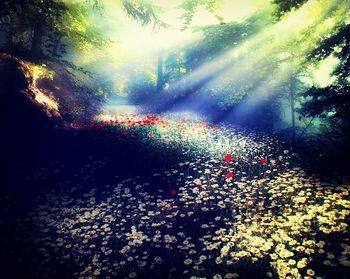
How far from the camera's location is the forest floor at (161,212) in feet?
13.0

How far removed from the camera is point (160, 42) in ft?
84.2

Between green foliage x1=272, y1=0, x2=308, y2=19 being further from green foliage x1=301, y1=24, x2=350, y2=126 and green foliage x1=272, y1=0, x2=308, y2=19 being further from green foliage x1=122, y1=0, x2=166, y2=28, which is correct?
green foliage x1=122, y1=0, x2=166, y2=28

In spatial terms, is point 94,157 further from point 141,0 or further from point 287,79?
point 287,79

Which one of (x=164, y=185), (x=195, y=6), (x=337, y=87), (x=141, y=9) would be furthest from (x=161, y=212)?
(x=141, y=9)

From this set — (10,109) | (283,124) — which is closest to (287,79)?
(283,124)

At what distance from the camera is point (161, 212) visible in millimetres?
5492

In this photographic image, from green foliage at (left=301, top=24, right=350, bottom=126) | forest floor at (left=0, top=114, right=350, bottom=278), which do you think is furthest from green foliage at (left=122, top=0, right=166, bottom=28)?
green foliage at (left=301, top=24, right=350, bottom=126)

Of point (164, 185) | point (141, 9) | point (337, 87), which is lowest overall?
point (164, 185)

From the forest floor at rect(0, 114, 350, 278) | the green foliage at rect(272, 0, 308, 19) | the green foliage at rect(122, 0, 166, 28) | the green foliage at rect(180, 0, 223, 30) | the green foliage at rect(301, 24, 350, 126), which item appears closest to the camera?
the forest floor at rect(0, 114, 350, 278)

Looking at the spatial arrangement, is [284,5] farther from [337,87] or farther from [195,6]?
[337,87]

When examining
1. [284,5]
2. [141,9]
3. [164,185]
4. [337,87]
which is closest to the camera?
[284,5]

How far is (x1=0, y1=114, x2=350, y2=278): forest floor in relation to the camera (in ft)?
13.0

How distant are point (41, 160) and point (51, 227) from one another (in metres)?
3.11

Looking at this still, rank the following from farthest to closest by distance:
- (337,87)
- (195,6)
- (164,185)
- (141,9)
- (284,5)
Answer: (141,9)
(337,87)
(164,185)
(195,6)
(284,5)
